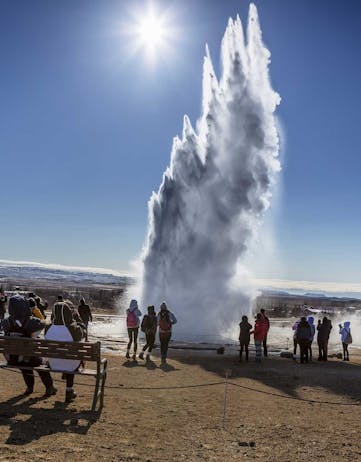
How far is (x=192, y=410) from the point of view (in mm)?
8852

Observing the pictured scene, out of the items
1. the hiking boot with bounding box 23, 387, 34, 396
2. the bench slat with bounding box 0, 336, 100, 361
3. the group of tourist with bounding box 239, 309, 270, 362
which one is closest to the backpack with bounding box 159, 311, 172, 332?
the group of tourist with bounding box 239, 309, 270, 362

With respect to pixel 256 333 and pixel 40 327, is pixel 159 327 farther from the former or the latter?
pixel 40 327

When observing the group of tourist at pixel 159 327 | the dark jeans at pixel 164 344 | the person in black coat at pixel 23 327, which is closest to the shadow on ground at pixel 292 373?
the dark jeans at pixel 164 344

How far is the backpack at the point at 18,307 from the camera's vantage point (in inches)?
334

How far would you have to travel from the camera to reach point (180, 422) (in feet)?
26.2

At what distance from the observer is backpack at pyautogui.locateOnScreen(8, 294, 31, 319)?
8.48 metres

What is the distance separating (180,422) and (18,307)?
3.59m

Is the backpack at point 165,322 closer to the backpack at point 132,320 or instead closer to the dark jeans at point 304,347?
the backpack at point 132,320

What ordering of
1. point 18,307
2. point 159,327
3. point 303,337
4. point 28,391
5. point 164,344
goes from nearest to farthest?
1. point 18,307
2. point 28,391
3. point 164,344
4. point 159,327
5. point 303,337

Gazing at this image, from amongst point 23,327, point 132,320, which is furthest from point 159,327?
point 23,327

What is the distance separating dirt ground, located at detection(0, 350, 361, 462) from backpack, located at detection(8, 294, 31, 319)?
153cm

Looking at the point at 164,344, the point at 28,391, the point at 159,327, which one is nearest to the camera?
the point at 28,391

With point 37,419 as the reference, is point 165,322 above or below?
above

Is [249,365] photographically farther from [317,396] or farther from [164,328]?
[317,396]
